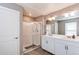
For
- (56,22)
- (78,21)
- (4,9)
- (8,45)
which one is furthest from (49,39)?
(4,9)

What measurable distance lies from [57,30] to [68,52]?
4.18 ft

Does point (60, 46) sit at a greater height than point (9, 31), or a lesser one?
lesser

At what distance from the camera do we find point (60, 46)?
8.49 ft

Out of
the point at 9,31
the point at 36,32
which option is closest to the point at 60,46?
the point at 9,31

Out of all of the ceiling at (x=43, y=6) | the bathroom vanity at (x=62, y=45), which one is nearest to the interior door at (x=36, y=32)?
the bathroom vanity at (x=62, y=45)

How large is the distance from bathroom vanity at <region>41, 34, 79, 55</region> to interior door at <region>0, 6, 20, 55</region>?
1.40 metres

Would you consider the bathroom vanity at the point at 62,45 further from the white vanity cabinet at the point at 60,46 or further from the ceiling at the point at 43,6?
the ceiling at the point at 43,6

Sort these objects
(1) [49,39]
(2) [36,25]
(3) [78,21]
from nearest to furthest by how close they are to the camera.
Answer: (3) [78,21] < (1) [49,39] < (2) [36,25]

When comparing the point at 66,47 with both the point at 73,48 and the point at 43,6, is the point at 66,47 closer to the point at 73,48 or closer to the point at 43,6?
the point at 73,48

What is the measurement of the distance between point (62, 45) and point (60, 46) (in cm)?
11

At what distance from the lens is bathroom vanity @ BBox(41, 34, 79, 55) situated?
85.5 inches

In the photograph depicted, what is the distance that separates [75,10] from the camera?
2.49 m

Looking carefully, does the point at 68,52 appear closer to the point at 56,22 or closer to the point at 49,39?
the point at 49,39

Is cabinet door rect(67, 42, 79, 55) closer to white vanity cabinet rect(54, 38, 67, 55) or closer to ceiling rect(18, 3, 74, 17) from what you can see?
white vanity cabinet rect(54, 38, 67, 55)
